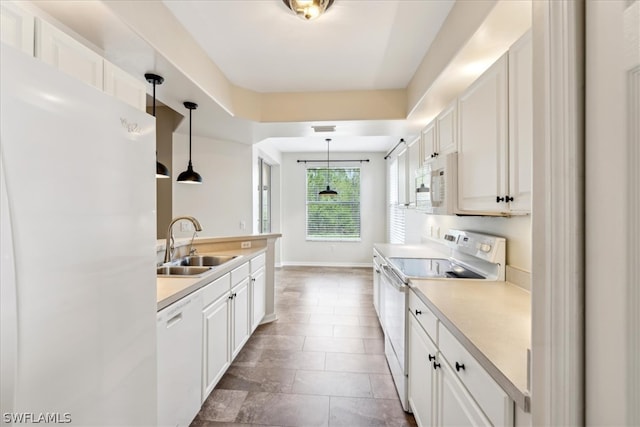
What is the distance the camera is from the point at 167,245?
2.33 meters

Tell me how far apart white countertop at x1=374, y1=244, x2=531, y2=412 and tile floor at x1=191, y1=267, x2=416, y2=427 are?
961mm

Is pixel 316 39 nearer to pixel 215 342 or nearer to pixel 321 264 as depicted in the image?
pixel 215 342

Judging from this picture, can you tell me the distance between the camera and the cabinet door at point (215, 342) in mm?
1930

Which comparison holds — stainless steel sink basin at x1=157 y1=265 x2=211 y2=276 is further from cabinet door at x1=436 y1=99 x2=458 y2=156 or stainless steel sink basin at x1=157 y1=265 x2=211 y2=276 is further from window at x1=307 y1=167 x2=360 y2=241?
window at x1=307 y1=167 x2=360 y2=241

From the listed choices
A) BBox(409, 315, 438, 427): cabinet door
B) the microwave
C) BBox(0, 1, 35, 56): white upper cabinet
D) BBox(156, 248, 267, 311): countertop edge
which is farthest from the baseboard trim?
BBox(0, 1, 35, 56): white upper cabinet

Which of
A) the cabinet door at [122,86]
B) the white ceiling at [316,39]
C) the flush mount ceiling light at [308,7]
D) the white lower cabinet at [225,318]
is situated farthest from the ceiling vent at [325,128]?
the cabinet door at [122,86]

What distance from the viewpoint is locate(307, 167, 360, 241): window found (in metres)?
6.79

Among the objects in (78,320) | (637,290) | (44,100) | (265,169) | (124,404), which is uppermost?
(265,169)

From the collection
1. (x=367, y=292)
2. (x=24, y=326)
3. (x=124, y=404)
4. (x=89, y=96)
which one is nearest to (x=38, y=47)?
(x=89, y=96)

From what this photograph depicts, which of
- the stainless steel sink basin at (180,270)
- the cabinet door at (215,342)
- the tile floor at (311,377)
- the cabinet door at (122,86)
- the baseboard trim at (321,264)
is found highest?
the cabinet door at (122,86)

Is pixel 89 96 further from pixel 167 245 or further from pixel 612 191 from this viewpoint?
pixel 167 245

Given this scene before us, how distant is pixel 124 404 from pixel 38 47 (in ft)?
4.25
